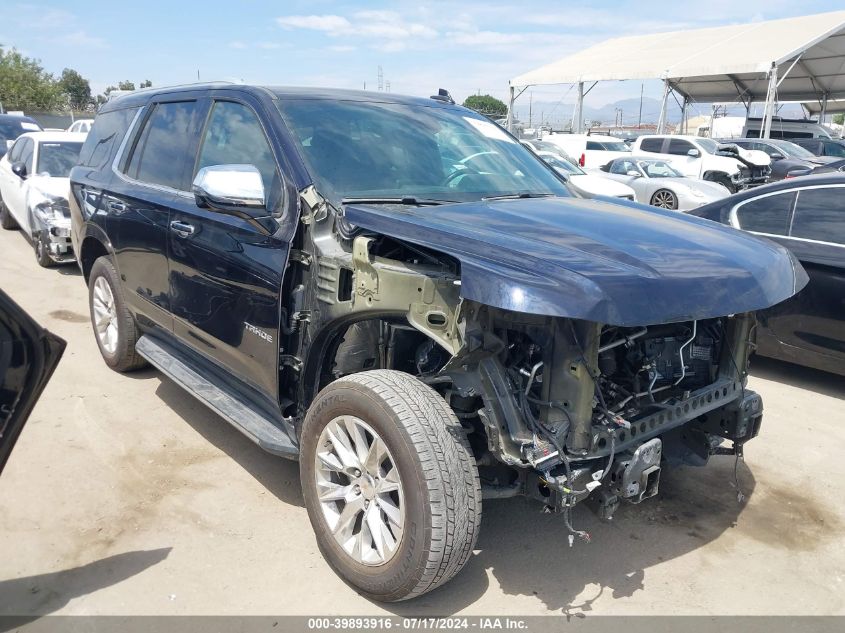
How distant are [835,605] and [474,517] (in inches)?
62.9

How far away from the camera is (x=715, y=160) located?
60.0 ft

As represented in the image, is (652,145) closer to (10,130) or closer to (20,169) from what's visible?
(20,169)

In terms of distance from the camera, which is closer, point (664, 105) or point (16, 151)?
point (16, 151)

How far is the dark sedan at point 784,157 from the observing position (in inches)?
728

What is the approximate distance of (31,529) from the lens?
3.39m

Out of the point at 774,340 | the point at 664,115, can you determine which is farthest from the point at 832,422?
the point at 664,115

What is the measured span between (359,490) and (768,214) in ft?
14.1

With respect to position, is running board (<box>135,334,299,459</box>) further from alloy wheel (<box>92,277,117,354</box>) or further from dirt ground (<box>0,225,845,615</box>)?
alloy wheel (<box>92,277,117,354</box>)

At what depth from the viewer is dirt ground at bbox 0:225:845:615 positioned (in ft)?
9.64

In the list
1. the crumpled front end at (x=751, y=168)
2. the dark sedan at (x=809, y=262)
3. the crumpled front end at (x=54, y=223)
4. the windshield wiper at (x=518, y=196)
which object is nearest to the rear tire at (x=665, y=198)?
the crumpled front end at (x=751, y=168)

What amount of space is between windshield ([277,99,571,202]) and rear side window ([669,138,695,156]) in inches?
644

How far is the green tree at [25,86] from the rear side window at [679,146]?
38.7 meters

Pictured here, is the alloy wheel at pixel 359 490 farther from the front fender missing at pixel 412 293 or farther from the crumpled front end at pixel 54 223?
the crumpled front end at pixel 54 223

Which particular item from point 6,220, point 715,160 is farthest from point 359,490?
point 715,160
